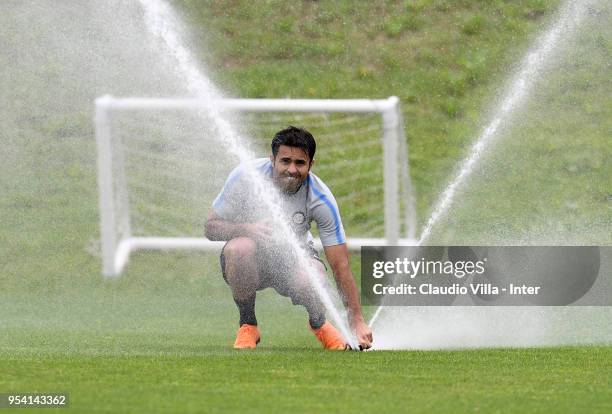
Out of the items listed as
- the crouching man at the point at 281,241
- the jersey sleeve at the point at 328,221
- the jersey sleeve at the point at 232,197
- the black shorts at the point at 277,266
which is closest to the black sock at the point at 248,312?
the crouching man at the point at 281,241

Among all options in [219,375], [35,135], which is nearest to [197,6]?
[35,135]

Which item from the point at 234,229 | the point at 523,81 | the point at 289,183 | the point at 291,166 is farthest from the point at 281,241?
the point at 523,81

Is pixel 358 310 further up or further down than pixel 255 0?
further down

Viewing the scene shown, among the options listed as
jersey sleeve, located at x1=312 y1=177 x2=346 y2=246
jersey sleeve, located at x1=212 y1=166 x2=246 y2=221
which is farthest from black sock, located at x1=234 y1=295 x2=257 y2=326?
jersey sleeve, located at x1=312 y1=177 x2=346 y2=246

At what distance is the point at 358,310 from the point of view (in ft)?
26.0

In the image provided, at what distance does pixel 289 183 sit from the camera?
8023 mm

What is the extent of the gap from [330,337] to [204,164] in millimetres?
5871

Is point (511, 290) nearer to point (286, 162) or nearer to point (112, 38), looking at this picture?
point (286, 162)

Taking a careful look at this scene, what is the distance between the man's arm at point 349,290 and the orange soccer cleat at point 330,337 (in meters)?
0.21

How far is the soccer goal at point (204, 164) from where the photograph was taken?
12898 millimetres

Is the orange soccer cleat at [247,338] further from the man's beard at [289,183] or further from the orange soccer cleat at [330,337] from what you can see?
the man's beard at [289,183]

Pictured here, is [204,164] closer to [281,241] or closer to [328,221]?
[281,241]

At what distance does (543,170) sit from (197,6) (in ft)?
16.0

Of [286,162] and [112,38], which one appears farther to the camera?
[112,38]
